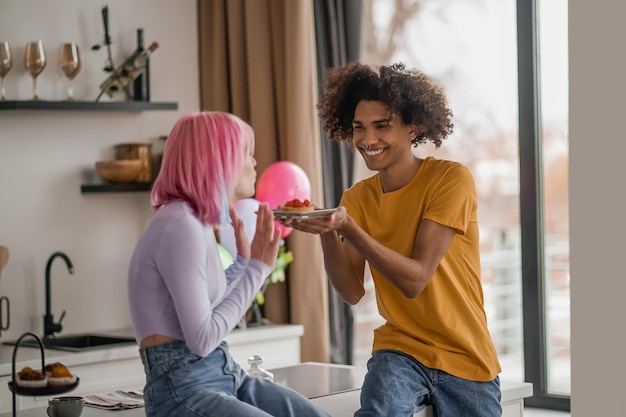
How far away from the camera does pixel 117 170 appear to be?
421 cm

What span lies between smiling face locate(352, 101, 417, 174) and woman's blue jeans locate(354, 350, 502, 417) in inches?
19.3

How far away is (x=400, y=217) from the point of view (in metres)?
2.35

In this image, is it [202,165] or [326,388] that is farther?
[326,388]

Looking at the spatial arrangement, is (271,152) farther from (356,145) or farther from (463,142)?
(356,145)

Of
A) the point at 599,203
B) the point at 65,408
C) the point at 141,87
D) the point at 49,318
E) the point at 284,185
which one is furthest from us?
the point at 141,87

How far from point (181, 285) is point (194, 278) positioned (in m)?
0.03

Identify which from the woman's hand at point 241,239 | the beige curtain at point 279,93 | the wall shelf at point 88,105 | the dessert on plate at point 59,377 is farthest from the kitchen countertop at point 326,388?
the wall shelf at point 88,105

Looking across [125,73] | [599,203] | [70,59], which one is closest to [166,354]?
[599,203]

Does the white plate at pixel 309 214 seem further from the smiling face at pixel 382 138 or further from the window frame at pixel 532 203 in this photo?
the window frame at pixel 532 203

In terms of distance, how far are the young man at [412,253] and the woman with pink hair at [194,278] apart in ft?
0.95

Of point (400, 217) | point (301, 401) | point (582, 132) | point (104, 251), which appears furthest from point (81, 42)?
point (582, 132)

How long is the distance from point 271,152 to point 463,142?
1.27 metres

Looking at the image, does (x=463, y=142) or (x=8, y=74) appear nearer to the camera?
(x=8, y=74)

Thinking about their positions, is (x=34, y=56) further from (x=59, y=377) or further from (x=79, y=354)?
(x=59, y=377)
